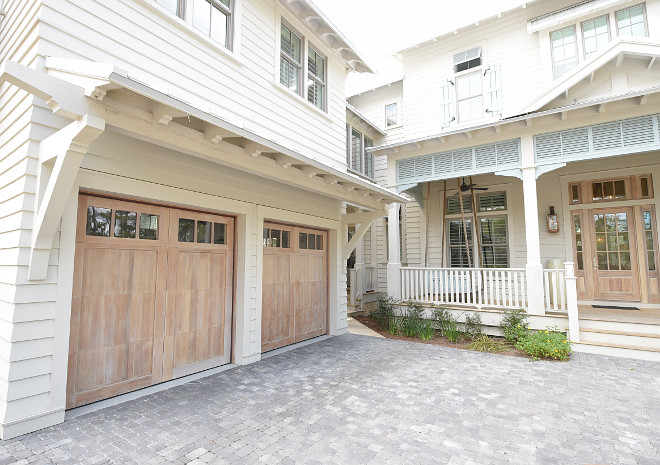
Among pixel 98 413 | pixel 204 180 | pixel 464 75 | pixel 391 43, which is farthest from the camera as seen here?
pixel 391 43

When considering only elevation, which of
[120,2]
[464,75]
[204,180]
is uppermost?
[464,75]

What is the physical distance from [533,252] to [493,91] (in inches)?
161

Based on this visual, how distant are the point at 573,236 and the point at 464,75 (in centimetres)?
473

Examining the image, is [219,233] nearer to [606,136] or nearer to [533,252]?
[533,252]

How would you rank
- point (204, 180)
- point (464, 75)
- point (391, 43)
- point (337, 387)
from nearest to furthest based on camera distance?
point (337, 387) < point (204, 180) < point (464, 75) < point (391, 43)

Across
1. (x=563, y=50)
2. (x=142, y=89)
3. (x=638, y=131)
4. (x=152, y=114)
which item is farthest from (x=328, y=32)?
(x=638, y=131)

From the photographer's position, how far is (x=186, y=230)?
14.1ft

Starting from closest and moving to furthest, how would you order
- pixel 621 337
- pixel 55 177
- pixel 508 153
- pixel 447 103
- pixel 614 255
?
pixel 55 177 → pixel 621 337 → pixel 508 153 → pixel 614 255 → pixel 447 103

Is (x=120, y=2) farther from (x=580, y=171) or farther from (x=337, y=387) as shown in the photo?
(x=580, y=171)

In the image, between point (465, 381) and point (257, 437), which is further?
point (465, 381)

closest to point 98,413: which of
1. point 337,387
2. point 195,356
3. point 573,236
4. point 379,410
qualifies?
point 195,356

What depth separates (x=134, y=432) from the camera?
9.37 ft

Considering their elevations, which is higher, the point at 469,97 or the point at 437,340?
the point at 469,97

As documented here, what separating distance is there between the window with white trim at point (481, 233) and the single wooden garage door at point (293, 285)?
3.97 meters
